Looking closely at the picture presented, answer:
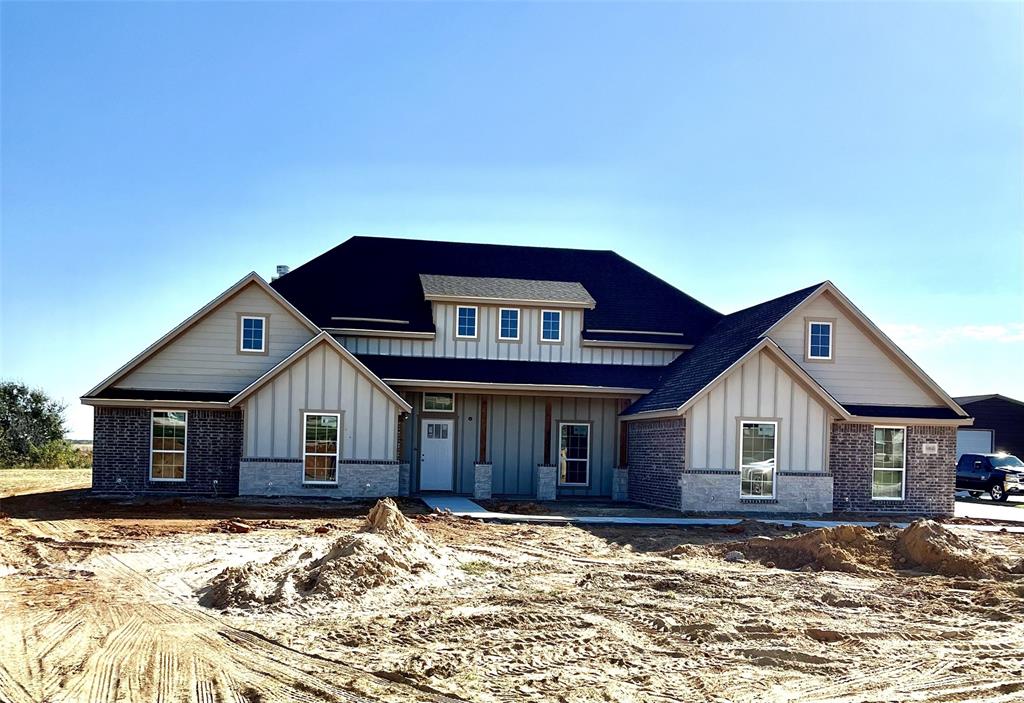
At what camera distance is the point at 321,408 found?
77.4 feet

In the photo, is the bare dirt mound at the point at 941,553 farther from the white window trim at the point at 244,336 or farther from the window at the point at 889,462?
the white window trim at the point at 244,336

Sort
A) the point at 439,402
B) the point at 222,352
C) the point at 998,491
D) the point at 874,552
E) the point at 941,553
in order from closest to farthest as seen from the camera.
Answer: the point at 941,553, the point at 874,552, the point at 222,352, the point at 439,402, the point at 998,491

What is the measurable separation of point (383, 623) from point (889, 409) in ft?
60.5

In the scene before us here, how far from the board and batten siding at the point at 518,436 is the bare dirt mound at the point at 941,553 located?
12.1 m

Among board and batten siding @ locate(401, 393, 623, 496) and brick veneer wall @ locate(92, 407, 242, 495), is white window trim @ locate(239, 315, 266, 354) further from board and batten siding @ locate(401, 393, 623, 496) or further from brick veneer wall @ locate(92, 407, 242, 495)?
board and batten siding @ locate(401, 393, 623, 496)

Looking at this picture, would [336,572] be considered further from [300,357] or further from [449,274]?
[449,274]

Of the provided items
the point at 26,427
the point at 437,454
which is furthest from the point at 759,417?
the point at 26,427

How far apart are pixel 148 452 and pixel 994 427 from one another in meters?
36.4

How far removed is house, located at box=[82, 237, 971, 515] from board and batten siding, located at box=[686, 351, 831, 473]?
0.05 metres

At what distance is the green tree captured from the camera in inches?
1615

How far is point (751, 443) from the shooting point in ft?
76.6

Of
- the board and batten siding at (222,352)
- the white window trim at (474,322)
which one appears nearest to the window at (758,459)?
the white window trim at (474,322)

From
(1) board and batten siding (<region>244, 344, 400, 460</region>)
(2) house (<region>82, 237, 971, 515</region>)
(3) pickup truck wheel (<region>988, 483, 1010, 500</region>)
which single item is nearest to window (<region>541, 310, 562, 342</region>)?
(2) house (<region>82, 237, 971, 515</region>)

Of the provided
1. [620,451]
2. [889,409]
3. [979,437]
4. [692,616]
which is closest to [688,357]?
[620,451]
